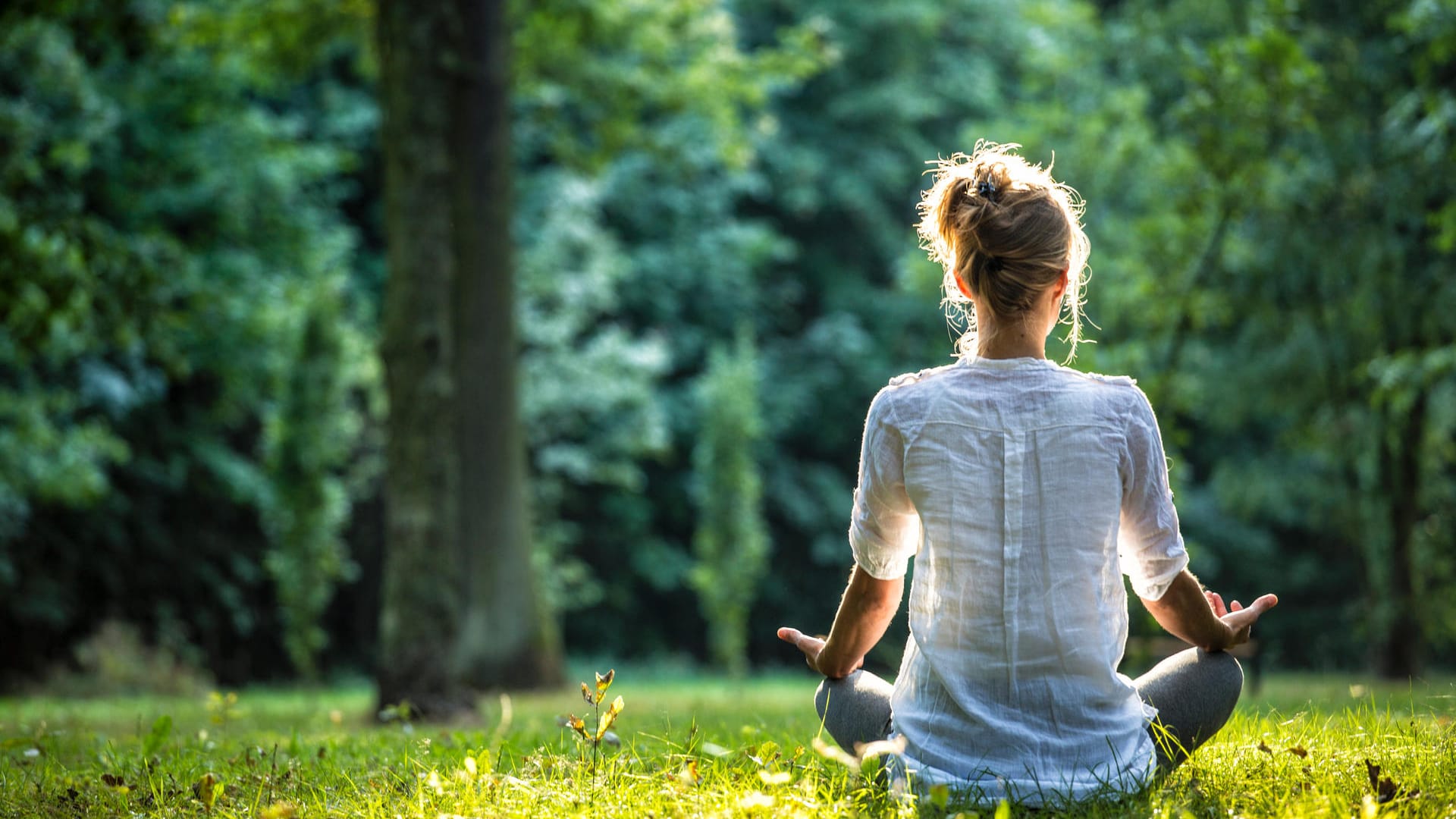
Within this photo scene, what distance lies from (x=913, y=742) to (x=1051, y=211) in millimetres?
1098

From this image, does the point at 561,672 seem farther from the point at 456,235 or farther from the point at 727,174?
the point at 727,174

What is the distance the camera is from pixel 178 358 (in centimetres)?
897

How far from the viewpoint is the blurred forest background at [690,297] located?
1051cm

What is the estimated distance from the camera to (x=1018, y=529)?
2.54 m

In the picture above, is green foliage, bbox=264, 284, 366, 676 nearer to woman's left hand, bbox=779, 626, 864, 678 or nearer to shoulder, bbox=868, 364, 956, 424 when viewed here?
woman's left hand, bbox=779, 626, 864, 678

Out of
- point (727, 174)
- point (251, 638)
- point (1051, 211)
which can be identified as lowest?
point (251, 638)

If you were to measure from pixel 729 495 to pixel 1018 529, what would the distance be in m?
17.7

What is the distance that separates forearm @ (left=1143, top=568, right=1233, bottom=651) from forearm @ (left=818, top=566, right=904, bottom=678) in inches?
20.7

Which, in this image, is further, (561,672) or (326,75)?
(326,75)

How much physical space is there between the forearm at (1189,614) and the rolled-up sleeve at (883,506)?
515 millimetres

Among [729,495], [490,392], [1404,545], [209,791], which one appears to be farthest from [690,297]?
[209,791]

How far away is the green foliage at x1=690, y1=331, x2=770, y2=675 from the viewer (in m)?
20.0

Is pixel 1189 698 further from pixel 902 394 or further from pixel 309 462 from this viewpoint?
pixel 309 462

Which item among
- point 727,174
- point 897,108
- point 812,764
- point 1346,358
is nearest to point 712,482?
point 727,174
